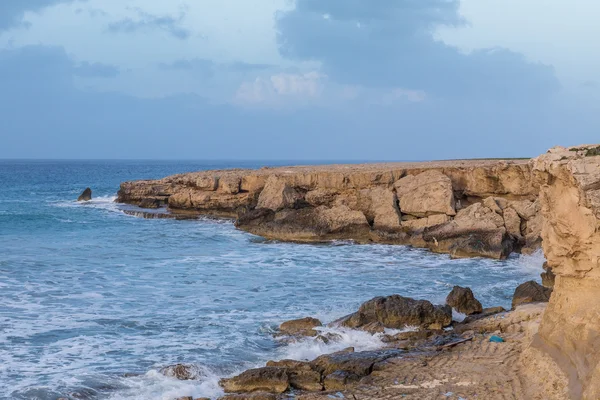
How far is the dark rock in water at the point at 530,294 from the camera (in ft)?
48.5

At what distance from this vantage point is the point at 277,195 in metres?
29.4

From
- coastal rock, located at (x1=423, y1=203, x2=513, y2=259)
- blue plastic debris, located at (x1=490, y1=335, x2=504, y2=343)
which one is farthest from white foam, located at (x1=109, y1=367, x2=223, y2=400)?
coastal rock, located at (x1=423, y1=203, x2=513, y2=259)

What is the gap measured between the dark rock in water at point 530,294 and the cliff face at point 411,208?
7222mm

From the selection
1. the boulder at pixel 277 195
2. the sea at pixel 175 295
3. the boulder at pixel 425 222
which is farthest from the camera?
the boulder at pixel 277 195

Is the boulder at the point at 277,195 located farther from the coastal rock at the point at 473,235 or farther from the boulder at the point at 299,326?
the boulder at the point at 299,326

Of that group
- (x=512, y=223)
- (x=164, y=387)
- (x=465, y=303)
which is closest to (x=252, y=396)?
(x=164, y=387)

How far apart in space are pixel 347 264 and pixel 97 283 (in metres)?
7.68

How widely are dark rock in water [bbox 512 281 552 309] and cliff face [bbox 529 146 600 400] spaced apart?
5.18 m

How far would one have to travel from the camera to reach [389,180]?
28.6 meters

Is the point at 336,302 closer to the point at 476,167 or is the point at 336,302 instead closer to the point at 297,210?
the point at 297,210

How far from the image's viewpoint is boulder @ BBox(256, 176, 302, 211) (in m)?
29.1

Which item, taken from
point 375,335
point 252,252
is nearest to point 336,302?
point 375,335

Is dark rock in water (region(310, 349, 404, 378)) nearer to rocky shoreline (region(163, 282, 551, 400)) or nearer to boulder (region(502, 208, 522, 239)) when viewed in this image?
rocky shoreline (region(163, 282, 551, 400))

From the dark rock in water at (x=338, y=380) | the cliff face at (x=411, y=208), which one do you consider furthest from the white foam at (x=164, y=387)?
the cliff face at (x=411, y=208)
